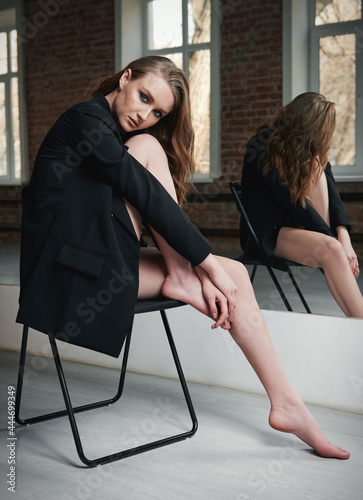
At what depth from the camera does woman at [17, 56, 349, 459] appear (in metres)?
1.60

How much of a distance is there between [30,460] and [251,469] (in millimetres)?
639

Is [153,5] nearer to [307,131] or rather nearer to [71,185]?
[307,131]

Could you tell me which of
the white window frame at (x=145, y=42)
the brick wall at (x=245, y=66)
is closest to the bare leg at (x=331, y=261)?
the brick wall at (x=245, y=66)

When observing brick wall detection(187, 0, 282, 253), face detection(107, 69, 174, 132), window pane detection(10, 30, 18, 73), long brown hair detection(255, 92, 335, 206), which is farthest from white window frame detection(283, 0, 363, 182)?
window pane detection(10, 30, 18, 73)

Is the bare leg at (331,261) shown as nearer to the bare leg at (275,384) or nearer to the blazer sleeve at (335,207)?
the blazer sleeve at (335,207)

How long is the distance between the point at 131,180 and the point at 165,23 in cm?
433

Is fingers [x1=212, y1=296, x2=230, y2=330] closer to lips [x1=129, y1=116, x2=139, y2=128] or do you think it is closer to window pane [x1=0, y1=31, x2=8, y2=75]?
lips [x1=129, y1=116, x2=139, y2=128]

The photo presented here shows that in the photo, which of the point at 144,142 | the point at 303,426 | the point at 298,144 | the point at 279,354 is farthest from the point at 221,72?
the point at 303,426

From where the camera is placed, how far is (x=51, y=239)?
1.60 m

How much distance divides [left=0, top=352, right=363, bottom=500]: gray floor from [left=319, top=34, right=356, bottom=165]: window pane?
131 cm

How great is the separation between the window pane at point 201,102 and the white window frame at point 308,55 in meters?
1.28

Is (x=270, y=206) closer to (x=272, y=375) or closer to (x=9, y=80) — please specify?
Answer: (x=272, y=375)

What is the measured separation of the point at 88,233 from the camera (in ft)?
5.24

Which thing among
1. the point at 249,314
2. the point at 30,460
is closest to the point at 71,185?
the point at 249,314
